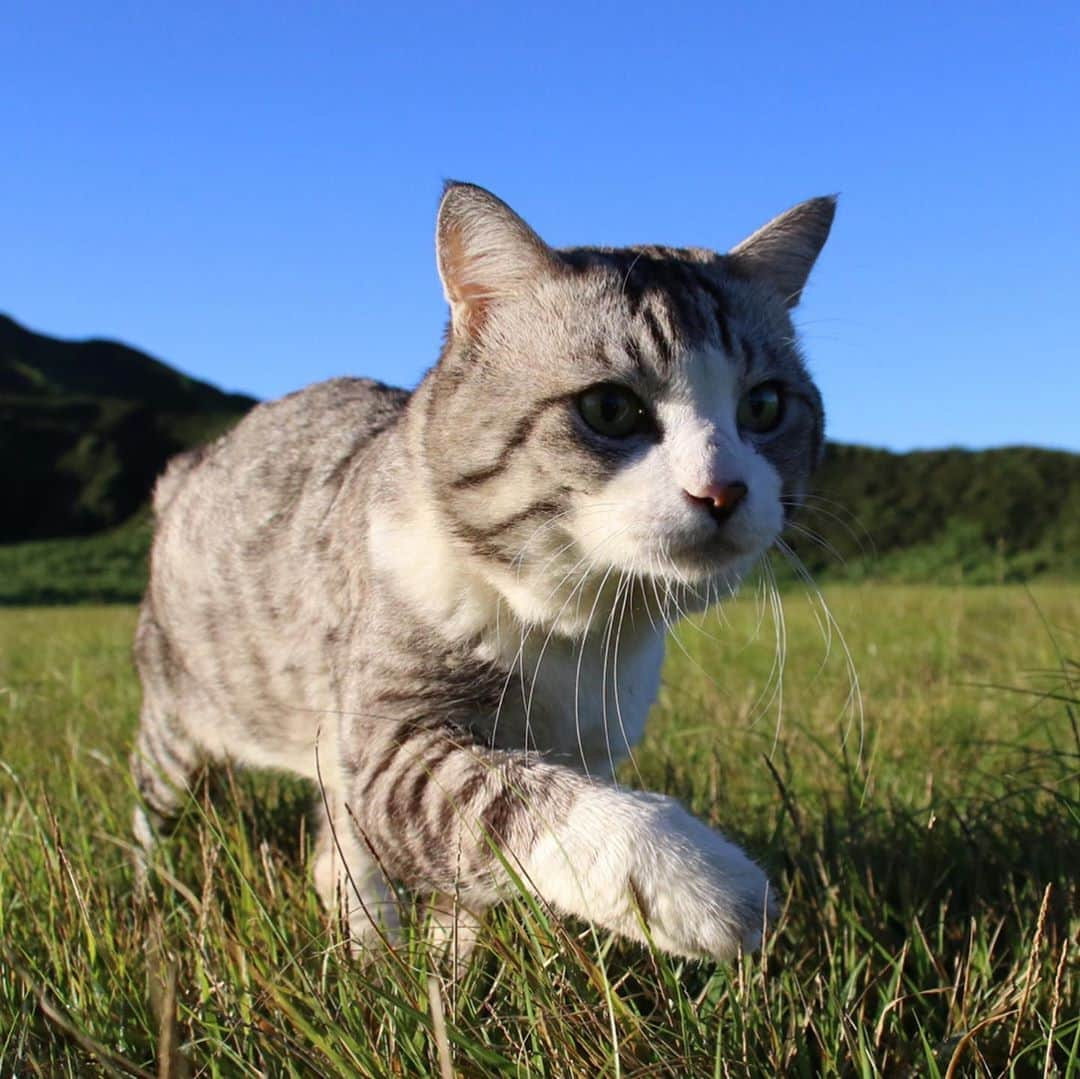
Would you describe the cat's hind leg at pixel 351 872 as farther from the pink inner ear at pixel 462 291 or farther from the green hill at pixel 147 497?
the green hill at pixel 147 497

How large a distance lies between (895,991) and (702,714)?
2960mm

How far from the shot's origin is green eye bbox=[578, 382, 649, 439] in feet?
7.28

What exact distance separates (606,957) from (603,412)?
3.58 feet

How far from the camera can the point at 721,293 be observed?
2.59 metres

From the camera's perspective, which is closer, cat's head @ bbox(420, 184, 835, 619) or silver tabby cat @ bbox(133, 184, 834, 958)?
silver tabby cat @ bbox(133, 184, 834, 958)

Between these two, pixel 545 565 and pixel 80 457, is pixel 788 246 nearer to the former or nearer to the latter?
pixel 545 565

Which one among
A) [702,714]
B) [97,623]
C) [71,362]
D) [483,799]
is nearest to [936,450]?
[97,623]

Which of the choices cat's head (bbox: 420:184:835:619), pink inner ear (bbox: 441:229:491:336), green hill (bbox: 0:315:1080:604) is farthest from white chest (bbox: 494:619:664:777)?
green hill (bbox: 0:315:1080:604)

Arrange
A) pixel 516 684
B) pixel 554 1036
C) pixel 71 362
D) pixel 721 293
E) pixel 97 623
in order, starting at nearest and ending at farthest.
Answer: pixel 554 1036, pixel 516 684, pixel 721 293, pixel 97 623, pixel 71 362

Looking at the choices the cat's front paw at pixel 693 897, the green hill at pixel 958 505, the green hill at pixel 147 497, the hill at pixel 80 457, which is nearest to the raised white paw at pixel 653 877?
the cat's front paw at pixel 693 897

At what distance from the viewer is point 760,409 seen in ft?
8.15

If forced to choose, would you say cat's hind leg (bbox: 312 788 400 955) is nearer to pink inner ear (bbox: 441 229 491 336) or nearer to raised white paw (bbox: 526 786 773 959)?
raised white paw (bbox: 526 786 773 959)

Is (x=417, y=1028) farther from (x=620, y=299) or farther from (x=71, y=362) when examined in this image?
(x=71, y=362)

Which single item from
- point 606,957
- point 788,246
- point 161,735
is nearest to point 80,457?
point 161,735
